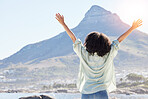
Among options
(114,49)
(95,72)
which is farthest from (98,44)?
(95,72)

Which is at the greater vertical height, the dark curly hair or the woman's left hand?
the woman's left hand

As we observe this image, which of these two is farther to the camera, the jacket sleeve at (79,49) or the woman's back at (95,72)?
the jacket sleeve at (79,49)

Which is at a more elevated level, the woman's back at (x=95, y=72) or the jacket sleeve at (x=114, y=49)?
the jacket sleeve at (x=114, y=49)

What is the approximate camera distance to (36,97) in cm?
3484

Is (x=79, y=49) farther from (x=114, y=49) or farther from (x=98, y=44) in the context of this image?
(x=114, y=49)

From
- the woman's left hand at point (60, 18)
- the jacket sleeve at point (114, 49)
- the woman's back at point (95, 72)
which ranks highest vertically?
the woman's left hand at point (60, 18)

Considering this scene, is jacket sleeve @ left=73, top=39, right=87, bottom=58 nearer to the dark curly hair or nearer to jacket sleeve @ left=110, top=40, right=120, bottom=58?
the dark curly hair

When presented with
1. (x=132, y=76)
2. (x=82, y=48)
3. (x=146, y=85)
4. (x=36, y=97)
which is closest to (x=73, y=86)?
(x=132, y=76)

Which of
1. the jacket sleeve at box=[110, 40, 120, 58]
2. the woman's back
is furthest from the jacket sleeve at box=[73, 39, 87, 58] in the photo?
the jacket sleeve at box=[110, 40, 120, 58]

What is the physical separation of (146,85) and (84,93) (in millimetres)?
114964

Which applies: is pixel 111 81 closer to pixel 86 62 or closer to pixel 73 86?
pixel 86 62

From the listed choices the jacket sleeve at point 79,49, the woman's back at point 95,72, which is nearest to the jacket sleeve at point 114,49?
the woman's back at point 95,72

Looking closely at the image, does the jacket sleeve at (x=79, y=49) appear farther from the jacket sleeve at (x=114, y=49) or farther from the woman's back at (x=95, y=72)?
the jacket sleeve at (x=114, y=49)

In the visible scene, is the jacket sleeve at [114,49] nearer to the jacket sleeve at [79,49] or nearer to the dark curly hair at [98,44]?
the dark curly hair at [98,44]
